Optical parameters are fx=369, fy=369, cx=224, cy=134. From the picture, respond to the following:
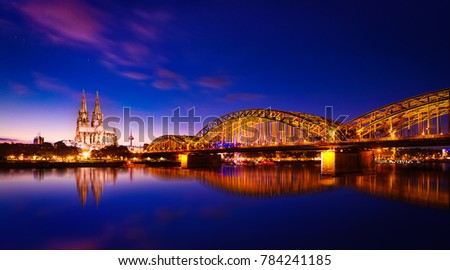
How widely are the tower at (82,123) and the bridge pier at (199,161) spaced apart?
4673 inches

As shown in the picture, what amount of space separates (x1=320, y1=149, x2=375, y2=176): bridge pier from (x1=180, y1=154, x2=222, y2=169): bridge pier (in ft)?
123

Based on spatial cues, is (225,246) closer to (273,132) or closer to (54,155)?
(273,132)

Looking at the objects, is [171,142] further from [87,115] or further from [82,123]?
A: [87,115]

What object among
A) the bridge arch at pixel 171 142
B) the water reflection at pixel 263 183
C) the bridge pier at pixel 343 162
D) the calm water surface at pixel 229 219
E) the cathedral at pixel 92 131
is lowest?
the water reflection at pixel 263 183

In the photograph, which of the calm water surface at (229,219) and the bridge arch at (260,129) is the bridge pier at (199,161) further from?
the calm water surface at (229,219)

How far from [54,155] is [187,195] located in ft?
314

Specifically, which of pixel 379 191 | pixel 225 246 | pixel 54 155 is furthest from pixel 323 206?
pixel 54 155

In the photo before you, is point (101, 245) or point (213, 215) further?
point (213, 215)

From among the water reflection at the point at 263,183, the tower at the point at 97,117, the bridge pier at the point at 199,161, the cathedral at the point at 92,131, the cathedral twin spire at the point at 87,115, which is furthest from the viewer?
the tower at the point at 97,117

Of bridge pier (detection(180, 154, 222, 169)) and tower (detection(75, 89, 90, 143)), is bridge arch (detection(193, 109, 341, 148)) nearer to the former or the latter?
bridge pier (detection(180, 154, 222, 169))

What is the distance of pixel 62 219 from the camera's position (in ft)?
69.8

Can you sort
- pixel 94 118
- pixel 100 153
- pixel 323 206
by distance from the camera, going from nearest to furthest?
pixel 323 206, pixel 100 153, pixel 94 118

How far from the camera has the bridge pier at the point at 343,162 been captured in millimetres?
44938

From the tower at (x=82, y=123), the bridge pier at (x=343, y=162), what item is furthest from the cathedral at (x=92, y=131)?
the bridge pier at (x=343, y=162)
